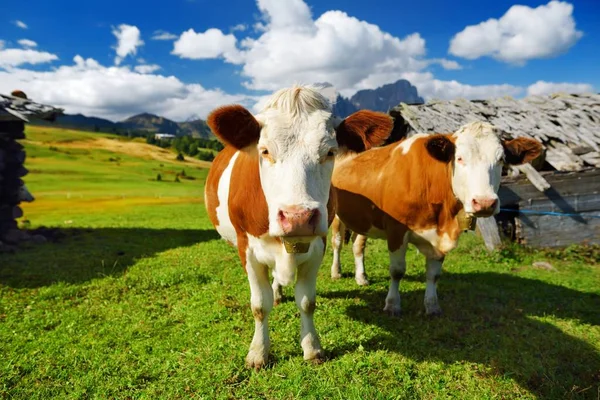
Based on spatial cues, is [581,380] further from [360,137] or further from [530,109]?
[530,109]

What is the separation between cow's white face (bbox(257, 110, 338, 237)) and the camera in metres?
2.86

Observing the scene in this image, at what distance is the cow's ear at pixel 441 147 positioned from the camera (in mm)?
5152

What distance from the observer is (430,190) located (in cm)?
552

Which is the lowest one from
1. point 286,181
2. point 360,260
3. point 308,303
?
point 360,260

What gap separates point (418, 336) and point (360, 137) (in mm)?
2982

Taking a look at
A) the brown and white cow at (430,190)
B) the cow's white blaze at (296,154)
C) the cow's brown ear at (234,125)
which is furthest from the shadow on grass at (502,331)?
the cow's brown ear at (234,125)

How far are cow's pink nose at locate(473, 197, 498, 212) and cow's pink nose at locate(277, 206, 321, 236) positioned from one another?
258 cm

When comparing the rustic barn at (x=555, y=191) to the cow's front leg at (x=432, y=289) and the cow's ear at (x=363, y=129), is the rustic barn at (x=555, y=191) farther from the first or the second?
the cow's ear at (x=363, y=129)

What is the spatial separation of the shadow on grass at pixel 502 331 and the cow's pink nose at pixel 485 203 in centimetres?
175

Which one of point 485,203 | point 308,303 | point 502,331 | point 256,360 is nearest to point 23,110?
point 256,360

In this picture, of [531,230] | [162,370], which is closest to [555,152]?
[531,230]

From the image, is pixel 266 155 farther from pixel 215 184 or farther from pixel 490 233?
pixel 490 233

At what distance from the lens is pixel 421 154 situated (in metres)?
5.75

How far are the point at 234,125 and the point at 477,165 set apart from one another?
10.2 feet
